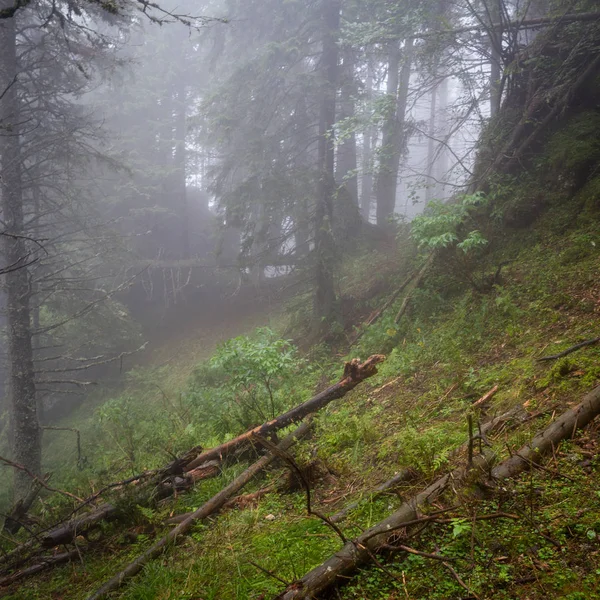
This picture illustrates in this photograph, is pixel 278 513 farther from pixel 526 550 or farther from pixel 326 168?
pixel 326 168

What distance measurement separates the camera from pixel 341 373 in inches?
348

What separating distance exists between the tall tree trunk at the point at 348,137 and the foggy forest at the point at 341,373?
0.13m

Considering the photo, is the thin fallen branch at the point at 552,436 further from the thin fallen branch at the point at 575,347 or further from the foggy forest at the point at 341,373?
the thin fallen branch at the point at 575,347

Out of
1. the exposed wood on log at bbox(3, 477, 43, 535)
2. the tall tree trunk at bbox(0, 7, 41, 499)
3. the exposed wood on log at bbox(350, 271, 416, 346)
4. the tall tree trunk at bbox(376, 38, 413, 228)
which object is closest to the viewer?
the exposed wood on log at bbox(3, 477, 43, 535)

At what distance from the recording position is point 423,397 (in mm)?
5625

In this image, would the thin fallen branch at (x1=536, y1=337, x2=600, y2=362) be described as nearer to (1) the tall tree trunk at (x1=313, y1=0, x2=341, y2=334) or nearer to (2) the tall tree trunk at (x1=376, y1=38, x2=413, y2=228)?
(1) the tall tree trunk at (x1=313, y1=0, x2=341, y2=334)

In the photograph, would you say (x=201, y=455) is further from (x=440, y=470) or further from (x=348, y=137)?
(x=348, y=137)

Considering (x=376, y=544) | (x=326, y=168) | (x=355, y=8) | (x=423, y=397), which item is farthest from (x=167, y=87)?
(x=376, y=544)

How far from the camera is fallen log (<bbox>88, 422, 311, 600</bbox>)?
142 inches

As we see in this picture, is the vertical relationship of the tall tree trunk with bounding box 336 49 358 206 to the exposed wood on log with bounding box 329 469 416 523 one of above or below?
above

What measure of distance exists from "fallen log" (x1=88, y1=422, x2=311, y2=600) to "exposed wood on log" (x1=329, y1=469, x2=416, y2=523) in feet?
3.35

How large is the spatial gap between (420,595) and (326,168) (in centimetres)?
1153

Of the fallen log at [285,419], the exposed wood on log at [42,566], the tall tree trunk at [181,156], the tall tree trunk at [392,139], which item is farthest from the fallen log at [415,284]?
the tall tree trunk at [181,156]

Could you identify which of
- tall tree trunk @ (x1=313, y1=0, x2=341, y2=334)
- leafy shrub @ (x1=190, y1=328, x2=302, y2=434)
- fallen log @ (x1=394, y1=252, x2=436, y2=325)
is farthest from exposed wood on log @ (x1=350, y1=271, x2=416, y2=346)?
leafy shrub @ (x1=190, y1=328, x2=302, y2=434)
